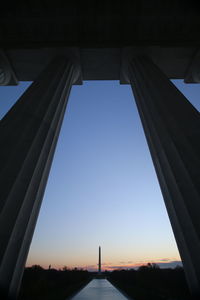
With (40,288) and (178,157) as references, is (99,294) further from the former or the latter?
(178,157)

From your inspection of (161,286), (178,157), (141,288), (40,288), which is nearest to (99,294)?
(161,286)

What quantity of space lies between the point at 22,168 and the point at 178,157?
7814 millimetres

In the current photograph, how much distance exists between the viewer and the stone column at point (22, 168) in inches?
259

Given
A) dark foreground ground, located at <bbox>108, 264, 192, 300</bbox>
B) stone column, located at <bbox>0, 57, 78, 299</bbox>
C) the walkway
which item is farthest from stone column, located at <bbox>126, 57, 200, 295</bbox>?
the walkway

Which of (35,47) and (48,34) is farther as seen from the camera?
(35,47)

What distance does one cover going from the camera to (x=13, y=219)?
22.4ft

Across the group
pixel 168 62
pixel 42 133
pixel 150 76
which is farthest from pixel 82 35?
pixel 42 133

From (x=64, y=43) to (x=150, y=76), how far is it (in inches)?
374

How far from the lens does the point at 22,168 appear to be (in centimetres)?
812

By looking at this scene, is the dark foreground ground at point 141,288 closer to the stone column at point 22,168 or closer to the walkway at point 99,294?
the walkway at point 99,294

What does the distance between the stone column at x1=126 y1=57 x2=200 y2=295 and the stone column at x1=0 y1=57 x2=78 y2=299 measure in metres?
6.92

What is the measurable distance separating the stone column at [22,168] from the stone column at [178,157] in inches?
272

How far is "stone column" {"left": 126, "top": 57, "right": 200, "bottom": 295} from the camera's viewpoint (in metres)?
7.07

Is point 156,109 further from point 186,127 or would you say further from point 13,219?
point 13,219
